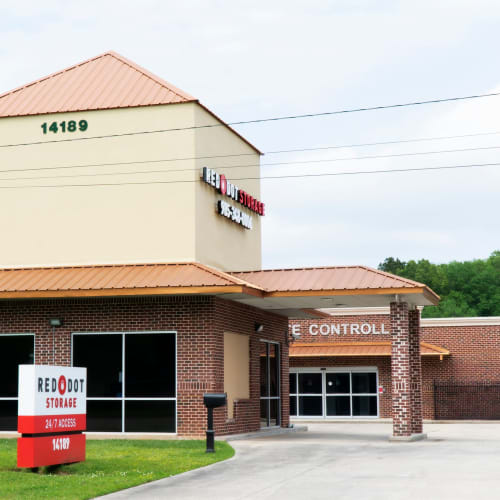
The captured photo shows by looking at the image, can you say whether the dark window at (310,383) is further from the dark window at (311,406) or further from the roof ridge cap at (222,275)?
the roof ridge cap at (222,275)

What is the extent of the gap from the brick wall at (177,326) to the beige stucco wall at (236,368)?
11.0 inches

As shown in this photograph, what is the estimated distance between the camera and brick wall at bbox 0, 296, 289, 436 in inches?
886

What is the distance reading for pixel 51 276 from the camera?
2358 cm

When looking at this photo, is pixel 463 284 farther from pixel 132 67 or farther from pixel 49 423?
pixel 49 423

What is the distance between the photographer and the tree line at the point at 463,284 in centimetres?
8875

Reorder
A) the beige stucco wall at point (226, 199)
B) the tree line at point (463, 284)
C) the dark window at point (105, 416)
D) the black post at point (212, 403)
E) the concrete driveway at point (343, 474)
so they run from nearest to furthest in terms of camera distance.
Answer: the concrete driveway at point (343, 474), the black post at point (212, 403), the dark window at point (105, 416), the beige stucco wall at point (226, 199), the tree line at point (463, 284)

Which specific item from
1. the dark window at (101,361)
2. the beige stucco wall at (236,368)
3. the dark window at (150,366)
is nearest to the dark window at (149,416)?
the dark window at (150,366)

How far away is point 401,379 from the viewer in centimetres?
2277

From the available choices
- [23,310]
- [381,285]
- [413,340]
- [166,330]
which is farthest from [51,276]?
[413,340]

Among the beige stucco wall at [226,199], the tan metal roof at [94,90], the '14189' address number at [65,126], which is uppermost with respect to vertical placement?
the tan metal roof at [94,90]

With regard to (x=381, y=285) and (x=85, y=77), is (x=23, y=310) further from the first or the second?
(x=381, y=285)

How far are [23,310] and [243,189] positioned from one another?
793 centimetres

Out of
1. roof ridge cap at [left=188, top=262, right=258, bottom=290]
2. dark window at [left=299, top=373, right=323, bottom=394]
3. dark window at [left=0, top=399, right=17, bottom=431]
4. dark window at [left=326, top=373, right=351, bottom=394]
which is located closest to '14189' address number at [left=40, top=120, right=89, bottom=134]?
roof ridge cap at [left=188, top=262, right=258, bottom=290]

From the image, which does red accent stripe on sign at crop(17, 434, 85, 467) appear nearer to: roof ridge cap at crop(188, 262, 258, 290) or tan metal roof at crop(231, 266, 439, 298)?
roof ridge cap at crop(188, 262, 258, 290)
